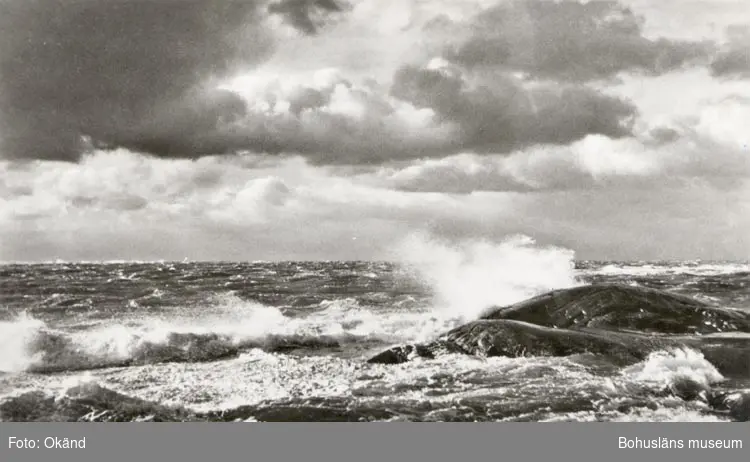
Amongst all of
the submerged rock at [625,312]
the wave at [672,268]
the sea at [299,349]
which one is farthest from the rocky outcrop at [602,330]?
the wave at [672,268]

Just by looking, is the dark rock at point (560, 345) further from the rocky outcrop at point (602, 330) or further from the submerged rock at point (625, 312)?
the submerged rock at point (625, 312)

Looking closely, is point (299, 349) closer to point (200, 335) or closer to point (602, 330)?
point (200, 335)

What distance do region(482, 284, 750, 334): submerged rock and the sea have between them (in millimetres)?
2352

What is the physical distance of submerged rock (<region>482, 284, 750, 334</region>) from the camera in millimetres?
11586

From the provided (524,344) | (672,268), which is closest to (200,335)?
(524,344)

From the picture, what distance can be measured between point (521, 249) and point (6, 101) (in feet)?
40.8

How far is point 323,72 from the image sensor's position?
12281 mm

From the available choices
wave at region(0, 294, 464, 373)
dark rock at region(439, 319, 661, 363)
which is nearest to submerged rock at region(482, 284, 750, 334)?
dark rock at region(439, 319, 661, 363)

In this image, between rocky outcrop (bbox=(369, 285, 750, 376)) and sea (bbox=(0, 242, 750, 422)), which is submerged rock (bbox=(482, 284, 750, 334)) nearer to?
rocky outcrop (bbox=(369, 285, 750, 376))

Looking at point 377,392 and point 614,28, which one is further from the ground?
point 614,28
